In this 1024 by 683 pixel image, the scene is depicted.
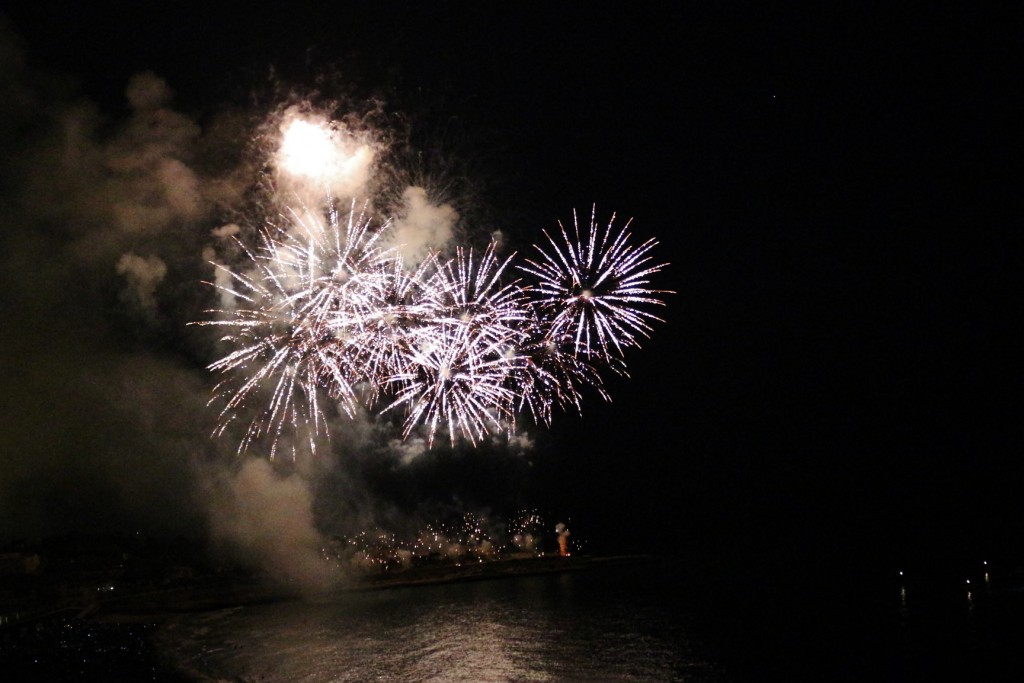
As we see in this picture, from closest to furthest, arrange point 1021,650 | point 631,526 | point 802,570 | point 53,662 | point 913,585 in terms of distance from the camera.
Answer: point 53,662 → point 1021,650 → point 913,585 → point 802,570 → point 631,526

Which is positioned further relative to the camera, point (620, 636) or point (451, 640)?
point (451, 640)

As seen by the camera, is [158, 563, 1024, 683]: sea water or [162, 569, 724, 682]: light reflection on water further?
[158, 563, 1024, 683]: sea water

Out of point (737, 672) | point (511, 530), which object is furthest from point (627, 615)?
point (511, 530)

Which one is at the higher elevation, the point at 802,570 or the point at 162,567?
the point at 162,567

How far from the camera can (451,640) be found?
25953 millimetres

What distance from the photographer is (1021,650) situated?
23.2 meters

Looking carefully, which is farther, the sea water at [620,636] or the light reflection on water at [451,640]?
the sea water at [620,636]

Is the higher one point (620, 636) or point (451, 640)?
point (451, 640)

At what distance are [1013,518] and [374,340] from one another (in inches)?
2695

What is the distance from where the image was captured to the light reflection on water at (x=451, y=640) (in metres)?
20.2

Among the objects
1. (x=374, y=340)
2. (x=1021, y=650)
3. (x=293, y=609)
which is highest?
(x=374, y=340)

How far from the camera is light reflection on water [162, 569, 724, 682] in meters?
20.2

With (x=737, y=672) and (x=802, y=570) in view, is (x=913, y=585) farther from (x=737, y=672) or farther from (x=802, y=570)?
(x=737, y=672)

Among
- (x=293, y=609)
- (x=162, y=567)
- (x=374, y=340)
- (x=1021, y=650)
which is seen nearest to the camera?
(x=374, y=340)
